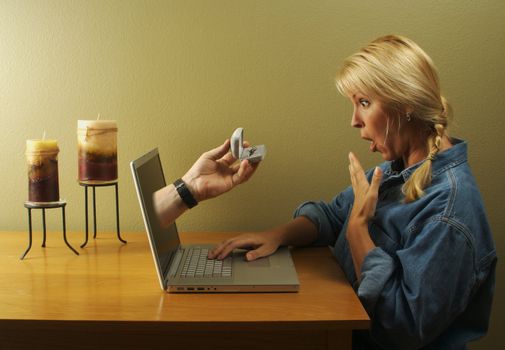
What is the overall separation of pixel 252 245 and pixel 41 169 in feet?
1.82

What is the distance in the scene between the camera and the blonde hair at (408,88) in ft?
4.14

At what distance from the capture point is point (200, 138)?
1.71 m

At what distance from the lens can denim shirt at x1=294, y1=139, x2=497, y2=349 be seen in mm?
1127

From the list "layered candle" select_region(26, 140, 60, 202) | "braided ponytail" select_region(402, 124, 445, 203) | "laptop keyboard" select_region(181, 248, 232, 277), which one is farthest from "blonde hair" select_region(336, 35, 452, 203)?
"layered candle" select_region(26, 140, 60, 202)

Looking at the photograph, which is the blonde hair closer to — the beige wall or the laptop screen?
the beige wall

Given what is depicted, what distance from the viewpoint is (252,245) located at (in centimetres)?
143

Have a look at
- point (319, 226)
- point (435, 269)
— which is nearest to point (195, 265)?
point (319, 226)

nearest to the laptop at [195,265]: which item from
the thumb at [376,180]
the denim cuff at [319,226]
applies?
the denim cuff at [319,226]

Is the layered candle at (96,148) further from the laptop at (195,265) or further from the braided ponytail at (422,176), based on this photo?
the braided ponytail at (422,176)

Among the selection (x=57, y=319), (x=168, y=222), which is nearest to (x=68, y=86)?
(x=168, y=222)

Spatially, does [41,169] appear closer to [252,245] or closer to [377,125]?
[252,245]

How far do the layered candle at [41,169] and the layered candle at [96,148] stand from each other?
0.23ft

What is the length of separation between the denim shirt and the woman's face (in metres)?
0.07

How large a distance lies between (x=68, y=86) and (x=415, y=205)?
1.03m
